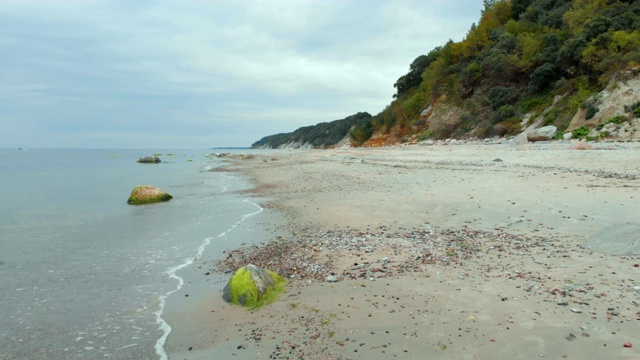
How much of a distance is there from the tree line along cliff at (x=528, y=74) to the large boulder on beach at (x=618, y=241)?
2234 cm

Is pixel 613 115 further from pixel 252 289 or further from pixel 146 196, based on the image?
pixel 252 289

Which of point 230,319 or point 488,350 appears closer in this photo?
point 488,350

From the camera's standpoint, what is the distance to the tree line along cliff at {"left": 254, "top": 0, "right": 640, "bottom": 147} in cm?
2866

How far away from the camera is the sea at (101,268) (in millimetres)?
4758

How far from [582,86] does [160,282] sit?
3522 cm

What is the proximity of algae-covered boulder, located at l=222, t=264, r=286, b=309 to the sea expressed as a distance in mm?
938

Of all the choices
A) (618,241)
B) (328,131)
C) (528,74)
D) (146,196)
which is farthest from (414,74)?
(328,131)

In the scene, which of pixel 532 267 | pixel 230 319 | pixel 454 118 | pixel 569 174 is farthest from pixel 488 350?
pixel 454 118

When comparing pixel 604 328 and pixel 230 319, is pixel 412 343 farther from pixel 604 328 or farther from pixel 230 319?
pixel 230 319

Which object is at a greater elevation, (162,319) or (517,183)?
(517,183)

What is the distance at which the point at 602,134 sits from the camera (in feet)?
77.2

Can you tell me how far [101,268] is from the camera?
300 inches

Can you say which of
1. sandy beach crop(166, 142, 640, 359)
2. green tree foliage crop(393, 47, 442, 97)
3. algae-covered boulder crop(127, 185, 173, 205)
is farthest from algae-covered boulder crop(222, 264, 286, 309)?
green tree foliage crop(393, 47, 442, 97)

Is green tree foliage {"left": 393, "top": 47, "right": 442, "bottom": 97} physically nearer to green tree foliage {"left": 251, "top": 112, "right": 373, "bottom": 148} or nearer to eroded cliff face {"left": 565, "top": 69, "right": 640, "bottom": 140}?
green tree foliage {"left": 251, "top": 112, "right": 373, "bottom": 148}
